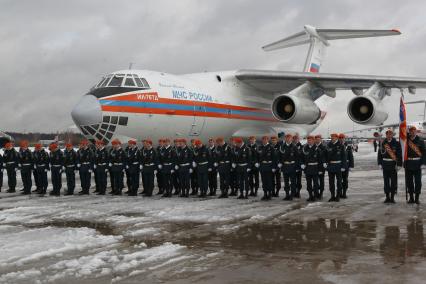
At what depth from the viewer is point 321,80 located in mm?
16641

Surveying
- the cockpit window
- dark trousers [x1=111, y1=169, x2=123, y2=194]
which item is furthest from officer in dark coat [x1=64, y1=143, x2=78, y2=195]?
the cockpit window

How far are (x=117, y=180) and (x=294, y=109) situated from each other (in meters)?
6.48

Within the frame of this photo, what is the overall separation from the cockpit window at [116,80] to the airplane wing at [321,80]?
5.29 m

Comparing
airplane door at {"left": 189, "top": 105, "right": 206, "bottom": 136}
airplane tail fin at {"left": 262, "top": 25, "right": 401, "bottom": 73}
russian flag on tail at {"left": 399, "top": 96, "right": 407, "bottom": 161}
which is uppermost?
airplane tail fin at {"left": 262, "top": 25, "right": 401, "bottom": 73}

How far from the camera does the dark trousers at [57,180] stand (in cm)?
1239

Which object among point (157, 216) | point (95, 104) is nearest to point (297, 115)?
point (95, 104)

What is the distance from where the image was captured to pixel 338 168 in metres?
10.4

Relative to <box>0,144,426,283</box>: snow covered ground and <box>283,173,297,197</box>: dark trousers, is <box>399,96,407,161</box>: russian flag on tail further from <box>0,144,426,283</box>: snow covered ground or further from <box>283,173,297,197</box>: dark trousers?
<box>283,173,297,197</box>: dark trousers

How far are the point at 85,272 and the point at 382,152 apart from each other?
731cm

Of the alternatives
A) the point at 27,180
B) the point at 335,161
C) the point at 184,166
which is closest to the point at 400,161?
the point at 335,161

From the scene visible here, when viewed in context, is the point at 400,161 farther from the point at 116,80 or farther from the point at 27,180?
the point at 27,180

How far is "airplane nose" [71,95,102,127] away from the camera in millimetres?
12562

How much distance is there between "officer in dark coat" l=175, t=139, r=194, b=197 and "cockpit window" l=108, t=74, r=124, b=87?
306cm

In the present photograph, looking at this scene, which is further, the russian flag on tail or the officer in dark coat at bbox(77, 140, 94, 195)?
the officer in dark coat at bbox(77, 140, 94, 195)
